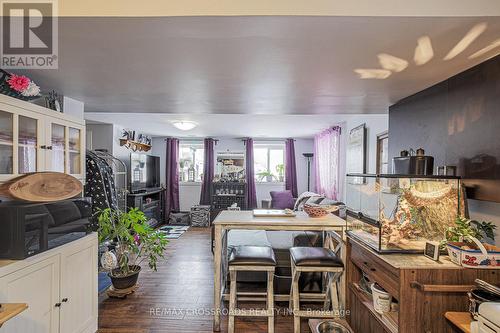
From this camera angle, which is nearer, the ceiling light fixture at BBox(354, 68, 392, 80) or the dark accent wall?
the dark accent wall

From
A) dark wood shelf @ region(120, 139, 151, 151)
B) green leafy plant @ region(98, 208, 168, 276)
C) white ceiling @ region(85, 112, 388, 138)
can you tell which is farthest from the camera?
dark wood shelf @ region(120, 139, 151, 151)

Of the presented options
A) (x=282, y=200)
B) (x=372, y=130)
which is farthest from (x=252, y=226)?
(x=282, y=200)

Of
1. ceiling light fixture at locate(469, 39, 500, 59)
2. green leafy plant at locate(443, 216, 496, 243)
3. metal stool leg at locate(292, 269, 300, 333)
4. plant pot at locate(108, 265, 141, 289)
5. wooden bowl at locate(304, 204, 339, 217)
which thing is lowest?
plant pot at locate(108, 265, 141, 289)

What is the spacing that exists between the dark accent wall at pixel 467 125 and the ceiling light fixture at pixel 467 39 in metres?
0.25

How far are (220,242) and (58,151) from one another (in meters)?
1.44

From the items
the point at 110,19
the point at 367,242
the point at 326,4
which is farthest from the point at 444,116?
the point at 110,19

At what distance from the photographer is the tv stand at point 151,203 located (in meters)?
5.15

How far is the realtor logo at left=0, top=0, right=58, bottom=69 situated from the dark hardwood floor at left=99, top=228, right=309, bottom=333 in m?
2.19

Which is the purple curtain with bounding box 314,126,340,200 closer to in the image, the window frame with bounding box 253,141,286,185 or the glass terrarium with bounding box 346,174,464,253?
the window frame with bounding box 253,141,286,185

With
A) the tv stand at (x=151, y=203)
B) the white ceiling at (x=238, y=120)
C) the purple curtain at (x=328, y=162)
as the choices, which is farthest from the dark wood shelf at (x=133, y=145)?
the purple curtain at (x=328, y=162)

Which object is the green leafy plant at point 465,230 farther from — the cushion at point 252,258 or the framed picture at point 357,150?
the framed picture at point 357,150

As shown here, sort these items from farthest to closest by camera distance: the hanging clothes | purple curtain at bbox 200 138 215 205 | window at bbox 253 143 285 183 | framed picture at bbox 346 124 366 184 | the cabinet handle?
1. window at bbox 253 143 285 183
2. purple curtain at bbox 200 138 215 205
3. framed picture at bbox 346 124 366 184
4. the hanging clothes
5. the cabinet handle

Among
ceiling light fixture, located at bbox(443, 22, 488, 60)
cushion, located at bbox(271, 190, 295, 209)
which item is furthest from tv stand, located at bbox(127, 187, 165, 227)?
ceiling light fixture, located at bbox(443, 22, 488, 60)

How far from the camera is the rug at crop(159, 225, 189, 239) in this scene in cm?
533
